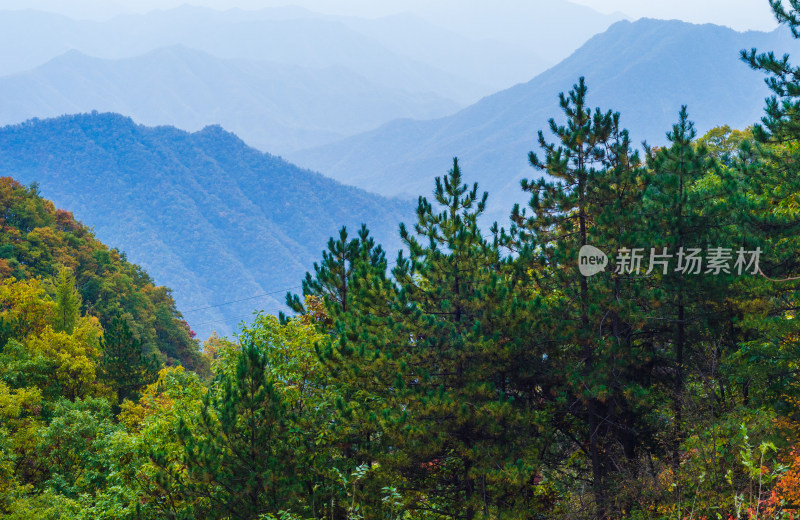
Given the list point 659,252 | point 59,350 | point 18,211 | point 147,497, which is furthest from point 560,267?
point 18,211

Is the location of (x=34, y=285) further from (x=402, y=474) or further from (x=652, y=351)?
(x=652, y=351)

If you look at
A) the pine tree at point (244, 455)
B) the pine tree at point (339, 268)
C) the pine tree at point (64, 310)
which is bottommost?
the pine tree at point (244, 455)

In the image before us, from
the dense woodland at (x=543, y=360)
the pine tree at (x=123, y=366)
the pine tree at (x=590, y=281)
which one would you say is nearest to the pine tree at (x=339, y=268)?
the dense woodland at (x=543, y=360)

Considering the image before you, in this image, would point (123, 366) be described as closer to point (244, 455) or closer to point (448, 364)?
point (244, 455)

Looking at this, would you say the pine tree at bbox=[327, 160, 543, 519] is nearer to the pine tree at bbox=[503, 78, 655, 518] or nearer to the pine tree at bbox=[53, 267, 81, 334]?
the pine tree at bbox=[503, 78, 655, 518]

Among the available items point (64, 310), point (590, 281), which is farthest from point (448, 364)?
point (64, 310)

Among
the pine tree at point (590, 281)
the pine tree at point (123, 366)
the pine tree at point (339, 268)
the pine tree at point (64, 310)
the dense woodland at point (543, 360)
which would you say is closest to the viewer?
the dense woodland at point (543, 360)

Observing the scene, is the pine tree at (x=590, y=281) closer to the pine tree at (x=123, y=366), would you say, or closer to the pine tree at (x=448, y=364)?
the pine tree at (x=448, y=364)

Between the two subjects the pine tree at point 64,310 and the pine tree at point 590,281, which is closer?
the pine tree at point 590,281

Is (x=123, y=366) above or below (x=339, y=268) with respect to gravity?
below

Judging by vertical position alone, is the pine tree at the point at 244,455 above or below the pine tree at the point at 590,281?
below

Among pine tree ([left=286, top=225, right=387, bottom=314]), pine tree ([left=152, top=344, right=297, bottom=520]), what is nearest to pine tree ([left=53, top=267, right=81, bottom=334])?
pine tree ([left=286, top=225, right=387, bottom=314])

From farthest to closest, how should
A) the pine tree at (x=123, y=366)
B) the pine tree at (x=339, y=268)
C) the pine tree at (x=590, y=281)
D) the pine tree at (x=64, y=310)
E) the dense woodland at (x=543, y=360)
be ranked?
the pine tree at (x=64, y=310) → the pine tree at (x=123, y=366) → the pine tree at (x=339, y=268) → the pine tree at (x=590, y=281) → the dense woodland at (x=543, y=360)

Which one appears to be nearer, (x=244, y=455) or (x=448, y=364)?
(x=244, y=455)
